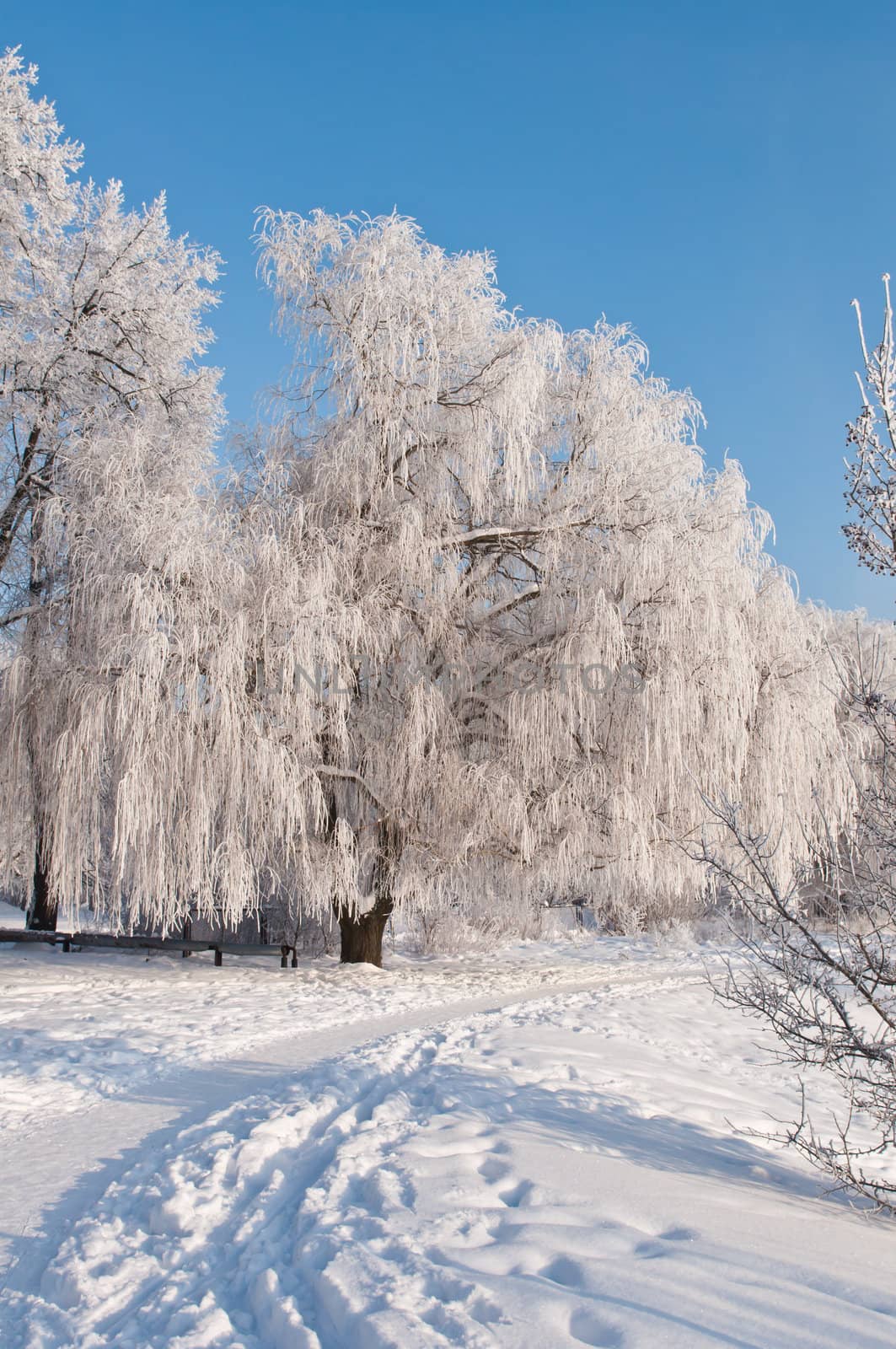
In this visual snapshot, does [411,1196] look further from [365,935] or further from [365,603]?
[365,935]

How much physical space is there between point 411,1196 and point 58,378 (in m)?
9.82

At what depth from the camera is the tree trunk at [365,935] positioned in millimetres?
11500

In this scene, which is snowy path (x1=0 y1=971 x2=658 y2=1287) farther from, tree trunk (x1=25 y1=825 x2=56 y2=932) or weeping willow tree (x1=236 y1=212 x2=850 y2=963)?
tree trunk (x1=25 y1=825 x2=56 y2=932)

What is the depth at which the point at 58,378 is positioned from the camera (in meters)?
10.5

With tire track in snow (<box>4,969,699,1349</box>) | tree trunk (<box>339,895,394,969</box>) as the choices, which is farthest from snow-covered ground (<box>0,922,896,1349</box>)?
tree trunk (<box>339,895,394,969</box>)

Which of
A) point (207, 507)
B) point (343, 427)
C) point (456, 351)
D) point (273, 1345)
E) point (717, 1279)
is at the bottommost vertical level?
point (273, 1345)

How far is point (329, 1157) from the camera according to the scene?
12.0ft

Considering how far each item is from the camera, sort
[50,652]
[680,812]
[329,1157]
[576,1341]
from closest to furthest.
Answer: [576,1341] → [329,1157] → [50,652] → [680,812]

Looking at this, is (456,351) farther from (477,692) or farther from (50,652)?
(50,652)

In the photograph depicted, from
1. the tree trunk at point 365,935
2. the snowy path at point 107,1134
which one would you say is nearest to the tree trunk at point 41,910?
the tree trunk at point 365,935

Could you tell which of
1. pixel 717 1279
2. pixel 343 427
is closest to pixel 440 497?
pixel 343 427

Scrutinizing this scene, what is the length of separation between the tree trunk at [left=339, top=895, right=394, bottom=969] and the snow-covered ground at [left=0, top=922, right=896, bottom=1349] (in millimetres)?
4598

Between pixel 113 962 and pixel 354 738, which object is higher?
pixel 354 738

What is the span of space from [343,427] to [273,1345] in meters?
9.53
